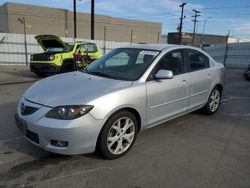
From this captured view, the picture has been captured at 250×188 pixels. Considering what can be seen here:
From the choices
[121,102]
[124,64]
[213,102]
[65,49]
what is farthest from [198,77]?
[65,49]

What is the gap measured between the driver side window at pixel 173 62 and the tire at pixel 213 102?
4.64 feet

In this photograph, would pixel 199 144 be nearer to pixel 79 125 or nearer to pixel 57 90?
pixel 79 125

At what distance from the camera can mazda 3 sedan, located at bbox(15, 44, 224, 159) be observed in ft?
9.52

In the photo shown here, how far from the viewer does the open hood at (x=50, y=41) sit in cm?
1095

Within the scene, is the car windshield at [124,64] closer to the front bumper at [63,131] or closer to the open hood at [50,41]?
the front bumper at [63,131]

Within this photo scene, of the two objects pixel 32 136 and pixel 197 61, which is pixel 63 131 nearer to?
pixel 32 136

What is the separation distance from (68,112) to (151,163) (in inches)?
53.6

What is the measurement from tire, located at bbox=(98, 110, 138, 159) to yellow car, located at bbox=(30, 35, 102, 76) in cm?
788

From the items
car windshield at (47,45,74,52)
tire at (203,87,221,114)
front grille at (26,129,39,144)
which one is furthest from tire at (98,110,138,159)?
car windshield at (47,45,74,52)

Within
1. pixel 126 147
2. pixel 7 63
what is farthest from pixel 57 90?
pixel 7 63

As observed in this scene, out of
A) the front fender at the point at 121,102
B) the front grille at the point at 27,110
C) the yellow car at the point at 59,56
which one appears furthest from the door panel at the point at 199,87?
the yellow car at the point at 59,56

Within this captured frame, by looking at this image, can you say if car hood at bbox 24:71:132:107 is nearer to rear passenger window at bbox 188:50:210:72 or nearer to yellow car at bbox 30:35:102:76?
rear passenger window at bbox 188:50:210:72

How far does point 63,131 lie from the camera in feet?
9.22

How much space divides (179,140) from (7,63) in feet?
50.4
